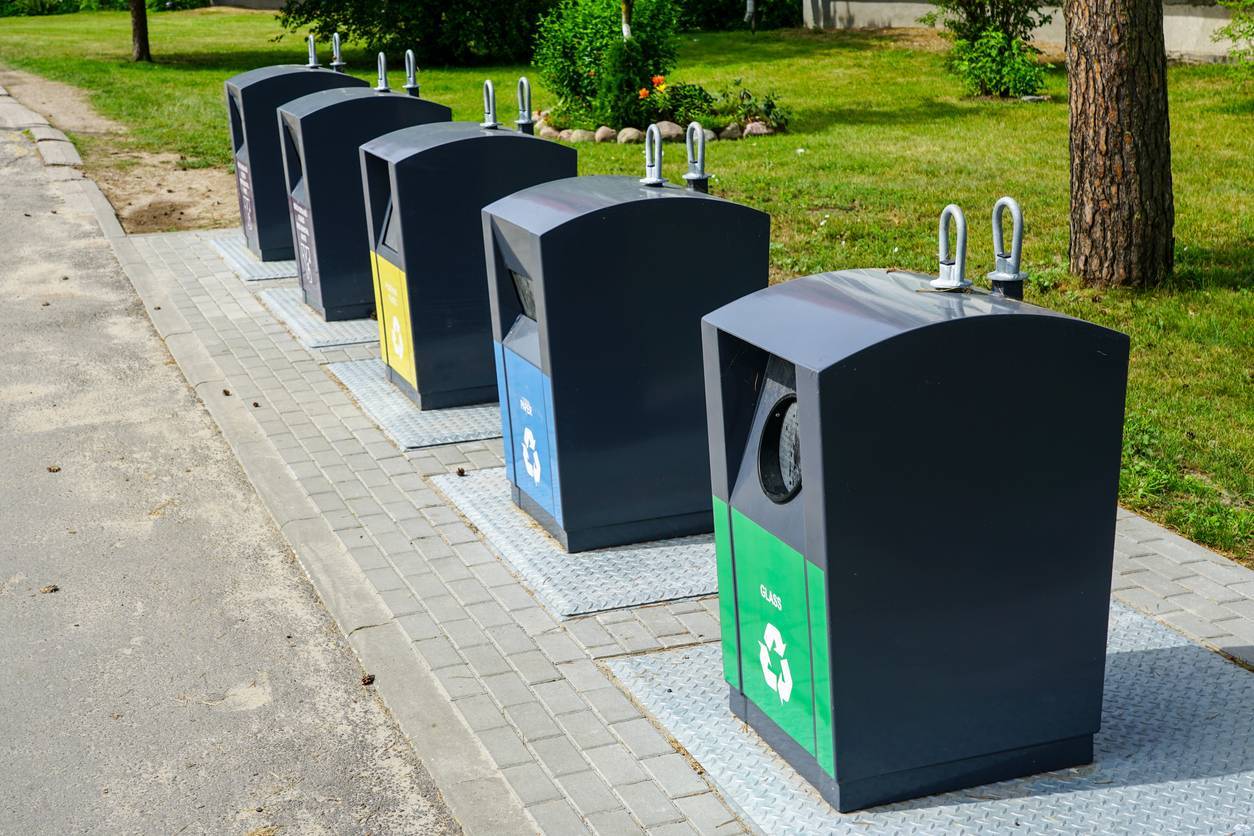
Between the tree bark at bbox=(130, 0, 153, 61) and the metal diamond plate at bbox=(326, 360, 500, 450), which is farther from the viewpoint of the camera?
the tree bark at bbox=(130, 0, 153, 61)

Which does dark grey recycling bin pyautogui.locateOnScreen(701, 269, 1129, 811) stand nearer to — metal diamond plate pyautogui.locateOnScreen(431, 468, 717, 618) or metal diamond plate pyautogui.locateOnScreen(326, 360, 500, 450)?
metal diamond plate pyautogui.locateOnScreen(431, 468, 717, 618)

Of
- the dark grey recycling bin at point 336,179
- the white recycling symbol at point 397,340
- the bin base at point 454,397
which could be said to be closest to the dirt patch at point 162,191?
the dark grey recycling bin at point 336,179

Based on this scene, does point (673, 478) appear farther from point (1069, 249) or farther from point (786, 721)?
point (1069, 249)

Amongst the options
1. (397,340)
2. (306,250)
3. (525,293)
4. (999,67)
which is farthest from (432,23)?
(525,293)

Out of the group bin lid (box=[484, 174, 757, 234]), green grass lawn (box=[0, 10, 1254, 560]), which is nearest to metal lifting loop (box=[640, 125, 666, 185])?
bin lid (box=[484, 174, 757, 234])

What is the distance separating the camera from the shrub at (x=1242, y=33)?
49.3 feet

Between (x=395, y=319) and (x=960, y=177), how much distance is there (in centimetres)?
682

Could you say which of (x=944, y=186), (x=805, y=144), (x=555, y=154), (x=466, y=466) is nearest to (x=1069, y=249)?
(x=944, y=186)

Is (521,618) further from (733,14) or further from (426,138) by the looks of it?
(733,14)

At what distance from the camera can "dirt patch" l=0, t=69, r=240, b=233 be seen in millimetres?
13516

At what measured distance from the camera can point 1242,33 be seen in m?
15.0

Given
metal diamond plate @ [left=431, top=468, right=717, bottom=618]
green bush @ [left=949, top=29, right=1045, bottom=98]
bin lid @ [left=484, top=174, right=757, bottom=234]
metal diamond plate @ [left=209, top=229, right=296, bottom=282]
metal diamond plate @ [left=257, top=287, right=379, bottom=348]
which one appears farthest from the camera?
green bush @ [left=949, top=29, right=1045, bottom=98]

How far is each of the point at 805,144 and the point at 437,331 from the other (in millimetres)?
8371

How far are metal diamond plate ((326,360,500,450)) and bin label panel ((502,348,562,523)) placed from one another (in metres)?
1.06
